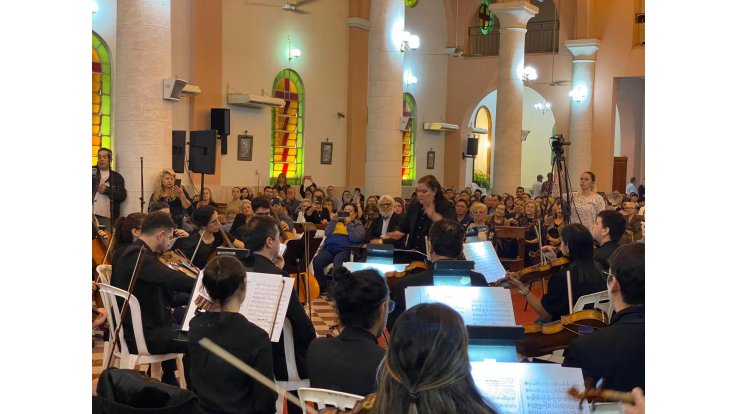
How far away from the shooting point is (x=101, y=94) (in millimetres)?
14953

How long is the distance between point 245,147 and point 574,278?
13.2m

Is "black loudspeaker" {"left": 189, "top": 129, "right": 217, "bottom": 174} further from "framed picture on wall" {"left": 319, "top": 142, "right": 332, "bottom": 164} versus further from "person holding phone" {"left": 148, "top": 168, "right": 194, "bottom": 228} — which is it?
"framed picture on wall" {"left": 319, "top": 142, "right": 332, "bottom": 164}

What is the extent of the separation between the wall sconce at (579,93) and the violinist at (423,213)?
17550 mm

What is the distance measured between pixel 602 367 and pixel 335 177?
58.6ft

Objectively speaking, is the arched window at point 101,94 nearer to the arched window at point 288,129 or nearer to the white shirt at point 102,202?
the arched window at point 288,129

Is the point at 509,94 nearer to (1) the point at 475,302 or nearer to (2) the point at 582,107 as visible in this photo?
(2) the point at 582,107

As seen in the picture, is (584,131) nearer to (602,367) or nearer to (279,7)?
(279,7)

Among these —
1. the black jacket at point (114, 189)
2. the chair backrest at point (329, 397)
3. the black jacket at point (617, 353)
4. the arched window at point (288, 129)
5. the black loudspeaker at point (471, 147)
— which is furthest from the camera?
the black loudspeaker at point (471, 147)

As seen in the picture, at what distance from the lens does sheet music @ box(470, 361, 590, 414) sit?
2.74 metres

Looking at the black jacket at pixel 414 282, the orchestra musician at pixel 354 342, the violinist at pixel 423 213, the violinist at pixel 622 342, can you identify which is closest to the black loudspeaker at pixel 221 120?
the violinist at pixel 423 213

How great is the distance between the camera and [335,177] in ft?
68.7

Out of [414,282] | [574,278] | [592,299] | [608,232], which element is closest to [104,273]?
[414,282]

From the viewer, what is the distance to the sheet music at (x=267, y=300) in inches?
172
